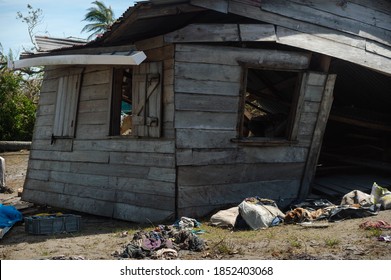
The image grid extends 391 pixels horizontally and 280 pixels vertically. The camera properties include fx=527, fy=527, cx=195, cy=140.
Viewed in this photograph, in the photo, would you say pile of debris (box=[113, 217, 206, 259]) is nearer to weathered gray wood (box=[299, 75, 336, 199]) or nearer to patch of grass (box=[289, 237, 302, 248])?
patch of grass (box=[289, 237, 302, 248])

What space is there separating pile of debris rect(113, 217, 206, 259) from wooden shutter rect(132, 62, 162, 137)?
81.0 inches

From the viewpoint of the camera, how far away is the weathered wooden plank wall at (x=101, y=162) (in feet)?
28.9

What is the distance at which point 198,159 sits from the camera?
28.7ft

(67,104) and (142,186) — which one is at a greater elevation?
(67,104)

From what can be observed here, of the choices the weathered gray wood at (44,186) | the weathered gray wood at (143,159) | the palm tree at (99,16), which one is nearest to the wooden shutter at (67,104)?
the weathered gray wood at (44,186)

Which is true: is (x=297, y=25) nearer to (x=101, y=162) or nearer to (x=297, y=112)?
(x=297, y=112)

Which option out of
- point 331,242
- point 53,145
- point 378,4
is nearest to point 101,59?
point 53,145

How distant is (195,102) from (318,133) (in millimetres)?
2653

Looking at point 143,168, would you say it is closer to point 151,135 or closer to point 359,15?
point 151,135

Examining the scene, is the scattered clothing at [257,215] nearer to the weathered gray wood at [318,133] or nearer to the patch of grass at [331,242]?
the patch of grass at [331,242]

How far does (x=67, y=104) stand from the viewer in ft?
35.5

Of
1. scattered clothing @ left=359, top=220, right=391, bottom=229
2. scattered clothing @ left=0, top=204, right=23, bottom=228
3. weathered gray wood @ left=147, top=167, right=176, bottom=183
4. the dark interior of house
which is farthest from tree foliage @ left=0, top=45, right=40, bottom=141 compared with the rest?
scattered clothing @ left=359, top=220, right=391, bottom=229

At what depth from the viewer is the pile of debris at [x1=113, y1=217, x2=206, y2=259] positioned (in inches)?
256

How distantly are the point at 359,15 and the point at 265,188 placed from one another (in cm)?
381
